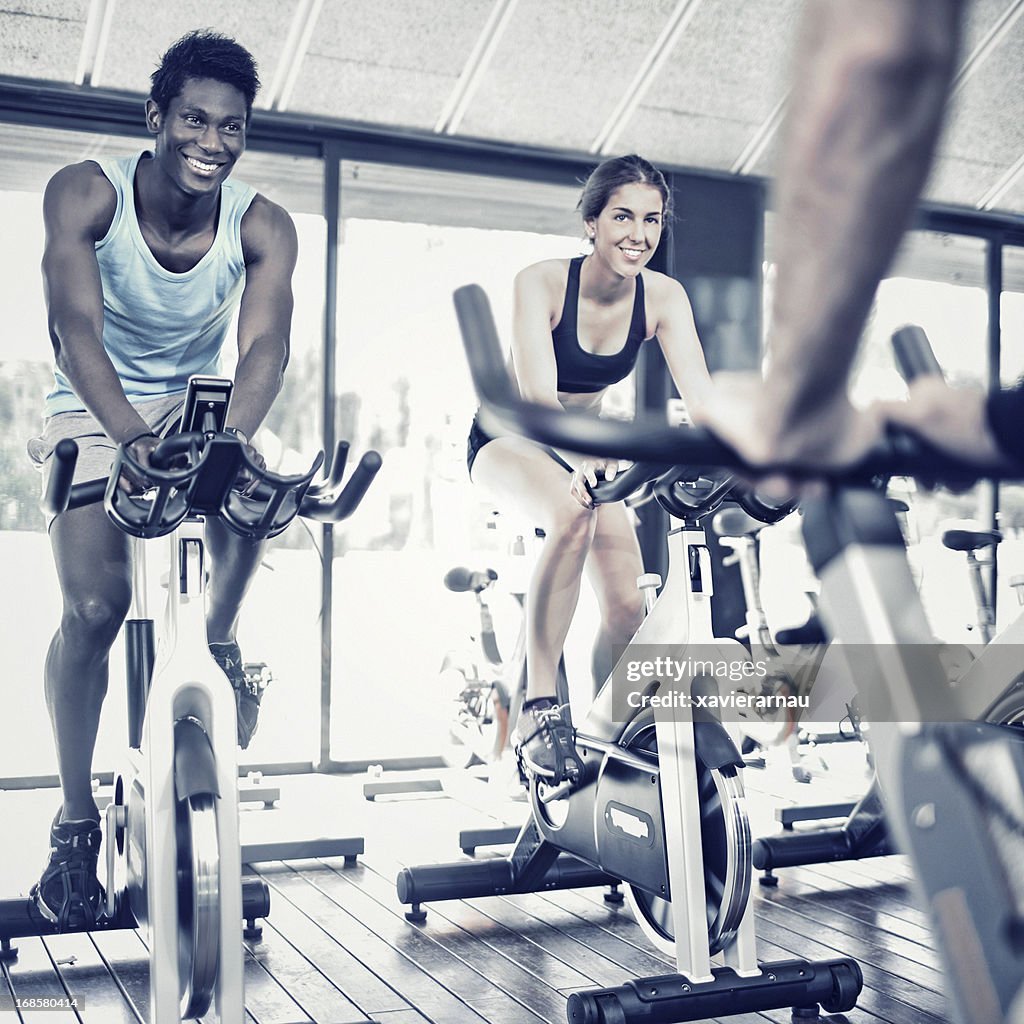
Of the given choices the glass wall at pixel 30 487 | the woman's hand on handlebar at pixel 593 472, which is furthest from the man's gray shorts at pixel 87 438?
the glass wall at pixel 30 487

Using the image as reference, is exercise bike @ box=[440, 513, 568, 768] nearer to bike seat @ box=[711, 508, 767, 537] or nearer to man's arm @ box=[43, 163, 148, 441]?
bike seat @ box=[711, 508, 767, 537]

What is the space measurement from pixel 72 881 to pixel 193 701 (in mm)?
511

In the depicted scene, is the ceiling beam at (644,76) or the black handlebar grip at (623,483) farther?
the ceiling beam at (644,76)

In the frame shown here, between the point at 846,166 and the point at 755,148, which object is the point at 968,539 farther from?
the point at 846,166

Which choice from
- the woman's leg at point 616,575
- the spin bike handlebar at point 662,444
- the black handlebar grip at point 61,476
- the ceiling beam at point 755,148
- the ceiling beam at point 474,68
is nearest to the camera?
the spin bike handlebar at point 662,444

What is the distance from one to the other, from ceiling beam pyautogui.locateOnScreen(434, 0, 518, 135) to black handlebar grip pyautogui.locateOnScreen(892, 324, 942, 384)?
133 inches

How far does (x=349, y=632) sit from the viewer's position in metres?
4.34

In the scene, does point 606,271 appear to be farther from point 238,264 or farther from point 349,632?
point 349,632

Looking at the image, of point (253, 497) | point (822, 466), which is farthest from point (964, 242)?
point (822, 466)

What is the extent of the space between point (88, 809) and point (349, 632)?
228 centimetres

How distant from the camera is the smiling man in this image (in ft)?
6.62

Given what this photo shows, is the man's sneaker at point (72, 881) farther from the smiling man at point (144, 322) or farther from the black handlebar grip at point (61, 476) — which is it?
the black handlebar grip at point (61, 476)

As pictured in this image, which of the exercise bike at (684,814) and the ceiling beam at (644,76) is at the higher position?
the ceiling beam at (644,76)

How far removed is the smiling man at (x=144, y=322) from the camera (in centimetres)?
202
